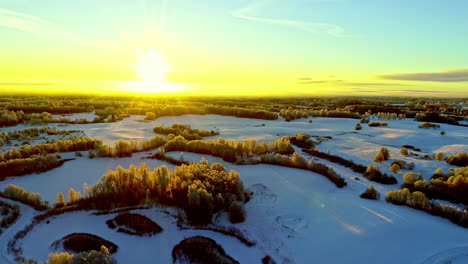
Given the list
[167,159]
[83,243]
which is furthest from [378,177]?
[83,243]

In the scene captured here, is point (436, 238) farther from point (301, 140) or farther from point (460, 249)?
point (301, 140)

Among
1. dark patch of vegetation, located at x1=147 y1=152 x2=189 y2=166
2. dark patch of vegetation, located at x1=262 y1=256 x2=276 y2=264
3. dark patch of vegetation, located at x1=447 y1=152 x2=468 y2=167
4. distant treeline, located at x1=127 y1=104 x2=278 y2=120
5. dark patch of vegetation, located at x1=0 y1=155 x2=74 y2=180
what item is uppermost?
distant treeline, located at x1=127 y1=104 x2=278 y2=120

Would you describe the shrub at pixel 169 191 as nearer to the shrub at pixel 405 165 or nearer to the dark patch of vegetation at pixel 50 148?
the dark patch of vegetation at pixel 50 148

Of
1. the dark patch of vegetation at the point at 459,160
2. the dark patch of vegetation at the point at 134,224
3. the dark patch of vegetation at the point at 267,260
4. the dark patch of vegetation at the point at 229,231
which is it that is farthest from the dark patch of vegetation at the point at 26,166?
the dark patch of vegetation at the point at 459,160

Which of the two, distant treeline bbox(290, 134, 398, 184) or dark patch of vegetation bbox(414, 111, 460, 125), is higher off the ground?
dark patch of vegetation bbox(414, 111, 460, 125)

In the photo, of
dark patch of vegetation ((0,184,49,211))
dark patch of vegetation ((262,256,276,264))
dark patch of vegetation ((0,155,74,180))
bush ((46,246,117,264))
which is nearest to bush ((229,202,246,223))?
dark patch of vegetation ((262,256,276,264))

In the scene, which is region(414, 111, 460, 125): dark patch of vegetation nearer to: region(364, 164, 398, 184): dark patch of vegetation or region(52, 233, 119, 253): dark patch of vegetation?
region(364, 164, 398, 184): dark patch of vegetation

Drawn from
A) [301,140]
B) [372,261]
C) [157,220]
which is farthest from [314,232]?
[301,140]
